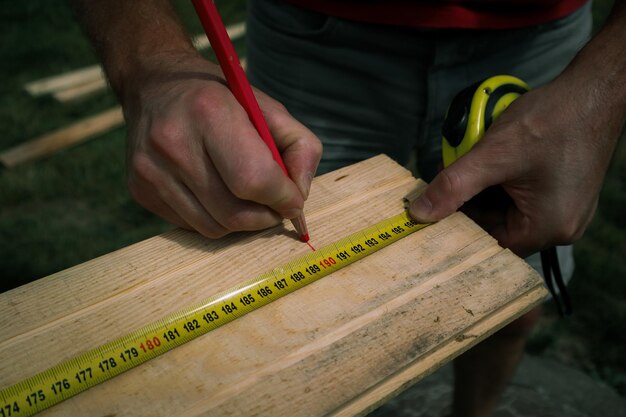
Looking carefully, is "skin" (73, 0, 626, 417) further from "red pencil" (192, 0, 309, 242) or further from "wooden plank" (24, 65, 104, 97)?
"wooden plank" (24, 65, 104, 97)

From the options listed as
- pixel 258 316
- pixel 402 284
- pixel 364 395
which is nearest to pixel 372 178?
pixel 402 284

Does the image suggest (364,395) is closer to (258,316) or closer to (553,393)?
(258,316)

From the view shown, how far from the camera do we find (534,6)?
2.05 m

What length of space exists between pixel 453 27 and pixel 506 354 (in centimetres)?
155

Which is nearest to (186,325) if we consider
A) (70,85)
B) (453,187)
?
(453,187)

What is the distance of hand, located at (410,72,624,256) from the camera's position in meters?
1.52

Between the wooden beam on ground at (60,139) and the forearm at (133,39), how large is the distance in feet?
10.8

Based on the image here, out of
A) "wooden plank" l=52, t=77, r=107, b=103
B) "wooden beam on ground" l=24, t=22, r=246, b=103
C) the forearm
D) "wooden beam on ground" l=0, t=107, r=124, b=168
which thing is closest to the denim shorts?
the forearm

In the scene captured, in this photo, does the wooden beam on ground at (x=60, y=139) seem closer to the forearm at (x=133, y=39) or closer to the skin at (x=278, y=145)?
the forearm at (x=133, y=39)

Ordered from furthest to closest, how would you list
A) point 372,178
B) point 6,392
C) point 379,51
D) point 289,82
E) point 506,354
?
point 506,354, point 289,82, point 379,51, point 372,178, point 6,392

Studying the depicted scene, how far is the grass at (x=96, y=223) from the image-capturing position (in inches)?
136

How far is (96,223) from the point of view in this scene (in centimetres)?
442

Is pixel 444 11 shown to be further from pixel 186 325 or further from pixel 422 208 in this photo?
pixel 186 325

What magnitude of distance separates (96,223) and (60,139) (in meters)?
1.11
